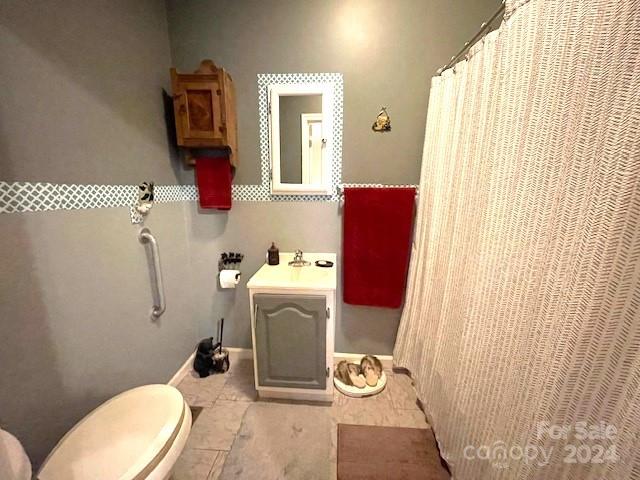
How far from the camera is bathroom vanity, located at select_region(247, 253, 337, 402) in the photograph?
4.25 ft

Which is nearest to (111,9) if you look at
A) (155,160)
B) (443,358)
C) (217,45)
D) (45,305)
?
(217,45)

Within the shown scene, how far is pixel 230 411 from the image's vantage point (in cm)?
144

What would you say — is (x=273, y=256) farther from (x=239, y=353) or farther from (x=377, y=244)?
(x=239, y=353)

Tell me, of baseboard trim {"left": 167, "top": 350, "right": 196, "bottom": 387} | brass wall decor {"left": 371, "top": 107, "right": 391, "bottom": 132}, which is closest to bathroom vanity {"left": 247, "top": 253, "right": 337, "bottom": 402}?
baseboard trim {"left": 167, "top": 350, "right": 196, "bottom": 387}

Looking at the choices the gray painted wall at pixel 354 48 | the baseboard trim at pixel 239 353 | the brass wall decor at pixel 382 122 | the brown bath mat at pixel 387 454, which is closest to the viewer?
the brown bath mat at pixel 387 454

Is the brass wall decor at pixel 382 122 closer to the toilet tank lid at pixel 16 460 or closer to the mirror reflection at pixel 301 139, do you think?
the mirror reflection at pixel 301 139

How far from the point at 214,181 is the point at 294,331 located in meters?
1.11

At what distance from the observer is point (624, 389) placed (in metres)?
0.49

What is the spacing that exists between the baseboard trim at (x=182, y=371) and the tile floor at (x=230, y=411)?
0.12 feet

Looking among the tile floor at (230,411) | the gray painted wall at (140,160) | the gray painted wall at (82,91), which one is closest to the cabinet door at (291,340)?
the tile floor at (230,411)

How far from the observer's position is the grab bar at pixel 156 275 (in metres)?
1.29

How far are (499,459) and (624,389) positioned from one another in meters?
0.52

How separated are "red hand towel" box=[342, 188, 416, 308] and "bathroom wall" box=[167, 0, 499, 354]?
0.11 meters

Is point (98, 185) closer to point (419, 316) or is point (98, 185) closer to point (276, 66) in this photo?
point (276, 66)
